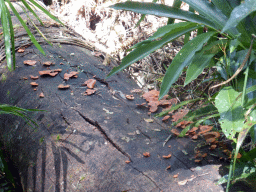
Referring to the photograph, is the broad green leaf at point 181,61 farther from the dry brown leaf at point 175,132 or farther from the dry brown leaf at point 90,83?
the dry brown leaf at point 90,83

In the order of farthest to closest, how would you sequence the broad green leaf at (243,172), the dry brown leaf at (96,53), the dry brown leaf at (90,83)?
1. the dry brown leaf at (96,53)
2. the dry brown leaf at (90,83)
3. the broad green leaf at (243,172)

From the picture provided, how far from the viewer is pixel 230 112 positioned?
878mm

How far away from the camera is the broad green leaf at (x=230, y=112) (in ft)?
2.75

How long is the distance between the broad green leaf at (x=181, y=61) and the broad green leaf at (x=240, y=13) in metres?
0.26

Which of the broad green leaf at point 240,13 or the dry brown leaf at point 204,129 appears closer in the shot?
the broad green leaf at point 240,13

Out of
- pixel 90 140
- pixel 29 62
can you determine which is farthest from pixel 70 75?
pixel 90 140

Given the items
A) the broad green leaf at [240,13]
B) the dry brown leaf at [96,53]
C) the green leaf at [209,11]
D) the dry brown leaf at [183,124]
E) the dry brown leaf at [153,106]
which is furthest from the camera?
the dry brown leaf at [96,53]

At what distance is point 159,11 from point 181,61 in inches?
10.4

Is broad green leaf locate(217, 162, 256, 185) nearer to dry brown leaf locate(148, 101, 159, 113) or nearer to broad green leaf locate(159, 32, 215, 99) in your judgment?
broad green leaf locate(159, 32, 215, 99)

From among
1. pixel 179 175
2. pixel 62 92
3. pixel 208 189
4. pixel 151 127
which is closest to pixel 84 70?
pixel 62 92

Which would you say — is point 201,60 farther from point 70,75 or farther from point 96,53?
point 96,53

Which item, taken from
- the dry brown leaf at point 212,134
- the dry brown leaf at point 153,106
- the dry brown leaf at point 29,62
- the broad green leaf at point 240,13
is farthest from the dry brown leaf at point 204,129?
the dry brown leaf at point 29,62

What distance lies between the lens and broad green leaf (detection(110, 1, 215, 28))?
1084 millimetres

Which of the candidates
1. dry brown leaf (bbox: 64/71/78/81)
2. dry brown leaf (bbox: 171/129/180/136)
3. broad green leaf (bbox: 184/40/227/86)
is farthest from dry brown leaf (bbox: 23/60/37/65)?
broad green leaf (bbox: 184/40/227/86)
